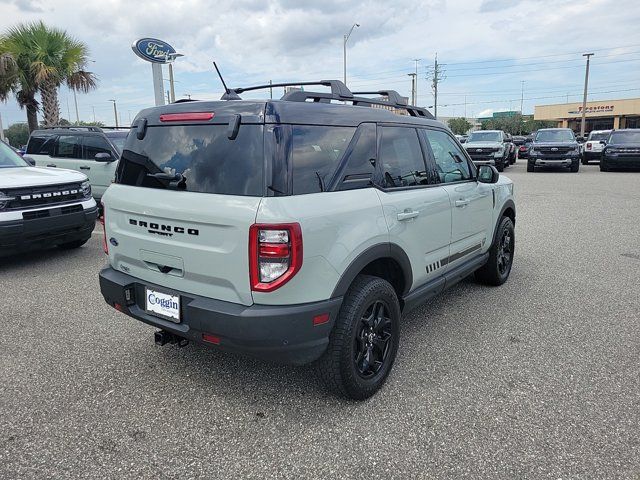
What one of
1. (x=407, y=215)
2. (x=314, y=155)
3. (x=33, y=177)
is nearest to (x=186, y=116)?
(x=314, y=155)

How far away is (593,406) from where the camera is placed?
115 inches

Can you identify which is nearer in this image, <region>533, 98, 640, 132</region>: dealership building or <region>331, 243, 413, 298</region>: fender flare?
<region>331, 243, 413, 298</region>: fender flare

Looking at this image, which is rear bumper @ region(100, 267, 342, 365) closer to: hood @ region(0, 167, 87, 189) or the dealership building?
hood @ region(0, 167, 87, 189)

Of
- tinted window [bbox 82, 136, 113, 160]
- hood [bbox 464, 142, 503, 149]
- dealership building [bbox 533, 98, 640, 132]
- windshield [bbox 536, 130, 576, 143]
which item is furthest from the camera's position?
dealership building [bbox 533, 98, 640, 132]

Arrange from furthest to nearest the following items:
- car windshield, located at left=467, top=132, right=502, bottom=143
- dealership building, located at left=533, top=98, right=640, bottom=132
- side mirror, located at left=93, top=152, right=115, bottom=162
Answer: dealership building, located at left=533, top=98, right=640, bottom=132
car windshield, located at left=467, top=132, right=502, bottom=143
side mirror, located at left=93, top=152, right=115, bottom=162

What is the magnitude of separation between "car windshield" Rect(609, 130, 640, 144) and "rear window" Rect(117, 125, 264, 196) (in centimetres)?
2017

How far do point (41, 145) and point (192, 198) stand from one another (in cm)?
967

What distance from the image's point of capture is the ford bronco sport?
2533 mm

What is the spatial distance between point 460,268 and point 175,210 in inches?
100

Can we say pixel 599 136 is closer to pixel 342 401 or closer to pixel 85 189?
pixel 85 189

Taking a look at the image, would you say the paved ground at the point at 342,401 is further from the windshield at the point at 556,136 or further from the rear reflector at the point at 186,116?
the windshield at the point at 556,136

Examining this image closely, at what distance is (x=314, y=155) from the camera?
2.77 m

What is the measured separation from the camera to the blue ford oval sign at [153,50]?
16.4 metres

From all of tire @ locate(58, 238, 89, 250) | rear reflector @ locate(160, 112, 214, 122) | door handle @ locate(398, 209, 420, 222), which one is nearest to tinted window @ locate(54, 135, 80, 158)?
tire @ locate(58, 238, 89, 250)
